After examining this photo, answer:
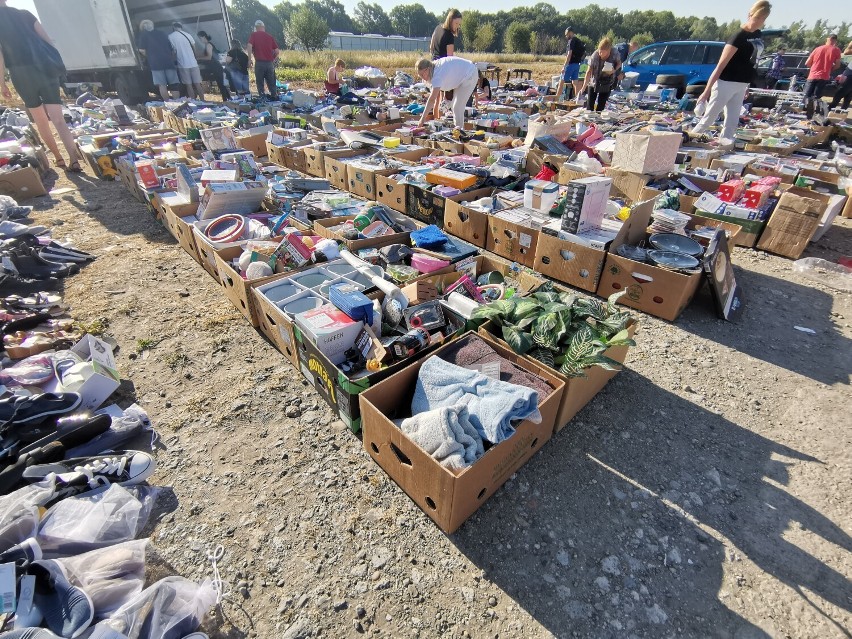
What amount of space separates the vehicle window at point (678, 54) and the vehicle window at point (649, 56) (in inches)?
7.3

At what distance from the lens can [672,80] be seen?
460 inches

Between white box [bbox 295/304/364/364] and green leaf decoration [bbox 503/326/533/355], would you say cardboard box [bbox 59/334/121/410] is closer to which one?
white box [bbox 295/304/364/364]

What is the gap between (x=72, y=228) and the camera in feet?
14.8

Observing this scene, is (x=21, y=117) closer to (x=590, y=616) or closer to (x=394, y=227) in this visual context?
(x=394, y=227)

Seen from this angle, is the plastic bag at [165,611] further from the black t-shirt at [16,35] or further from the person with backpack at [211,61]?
the person with backpack at [211,61]

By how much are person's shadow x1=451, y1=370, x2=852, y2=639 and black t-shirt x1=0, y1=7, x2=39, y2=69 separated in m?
7.22

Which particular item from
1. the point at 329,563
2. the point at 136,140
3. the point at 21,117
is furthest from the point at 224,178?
the point at 21,117

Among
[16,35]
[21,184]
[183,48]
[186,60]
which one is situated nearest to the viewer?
[16,35]

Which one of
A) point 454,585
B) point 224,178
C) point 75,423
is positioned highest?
point 224,178

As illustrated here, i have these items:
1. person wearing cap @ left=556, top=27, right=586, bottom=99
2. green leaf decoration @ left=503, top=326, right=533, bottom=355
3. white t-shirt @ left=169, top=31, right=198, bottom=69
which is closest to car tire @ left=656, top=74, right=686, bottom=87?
person wearing cap @ left=556, top=27, right=586, bottom=99

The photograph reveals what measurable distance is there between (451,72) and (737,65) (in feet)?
11.8

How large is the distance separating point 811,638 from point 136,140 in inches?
329

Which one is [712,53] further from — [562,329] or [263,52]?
[562,329]

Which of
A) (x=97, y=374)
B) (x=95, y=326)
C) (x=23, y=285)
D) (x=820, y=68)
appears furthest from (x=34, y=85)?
(x=820, y=68)
